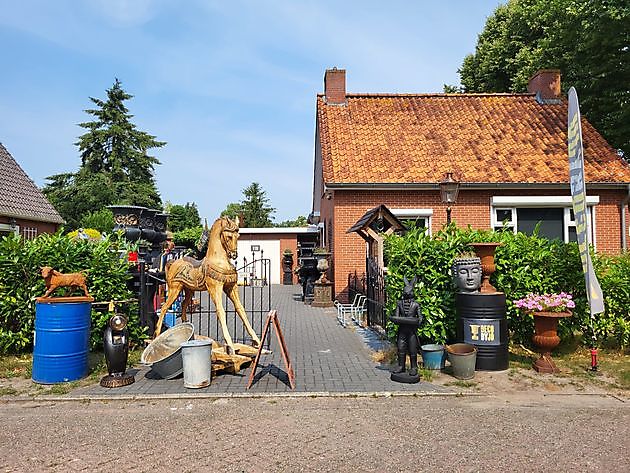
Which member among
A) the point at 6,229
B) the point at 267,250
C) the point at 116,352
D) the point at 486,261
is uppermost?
the point at 6,229

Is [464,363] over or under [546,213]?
under

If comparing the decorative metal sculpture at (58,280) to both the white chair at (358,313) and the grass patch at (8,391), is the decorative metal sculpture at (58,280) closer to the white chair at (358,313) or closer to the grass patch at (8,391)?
the grass patch at (8,391)

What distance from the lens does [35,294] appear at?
8.00 m

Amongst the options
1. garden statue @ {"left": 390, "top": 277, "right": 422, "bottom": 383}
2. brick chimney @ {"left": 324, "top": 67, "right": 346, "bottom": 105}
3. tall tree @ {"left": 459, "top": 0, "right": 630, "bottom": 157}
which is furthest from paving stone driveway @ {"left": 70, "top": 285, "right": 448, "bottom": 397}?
tall tree @ {"left": 459, "top": 0, "right": 630, "bottom": 157}

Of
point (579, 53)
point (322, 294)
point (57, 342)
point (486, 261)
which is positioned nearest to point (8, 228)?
point (322, 294)

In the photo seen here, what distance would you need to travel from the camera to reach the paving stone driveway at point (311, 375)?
6.35 metres

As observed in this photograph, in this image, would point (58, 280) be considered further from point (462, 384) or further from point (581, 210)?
point (581, 210)

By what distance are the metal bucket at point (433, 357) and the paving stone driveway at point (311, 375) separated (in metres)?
0.64

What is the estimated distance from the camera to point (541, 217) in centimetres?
1512

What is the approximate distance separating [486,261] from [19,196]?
56.8ft

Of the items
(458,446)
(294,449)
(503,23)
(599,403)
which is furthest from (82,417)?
(503,23)

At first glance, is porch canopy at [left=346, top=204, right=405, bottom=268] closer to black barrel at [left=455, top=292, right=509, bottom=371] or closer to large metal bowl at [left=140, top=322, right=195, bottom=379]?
black barrel at [left=455, top=292, right=509, bottom=371]

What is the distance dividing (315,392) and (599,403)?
348 centimetres

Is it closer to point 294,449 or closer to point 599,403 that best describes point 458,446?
point 294,449
